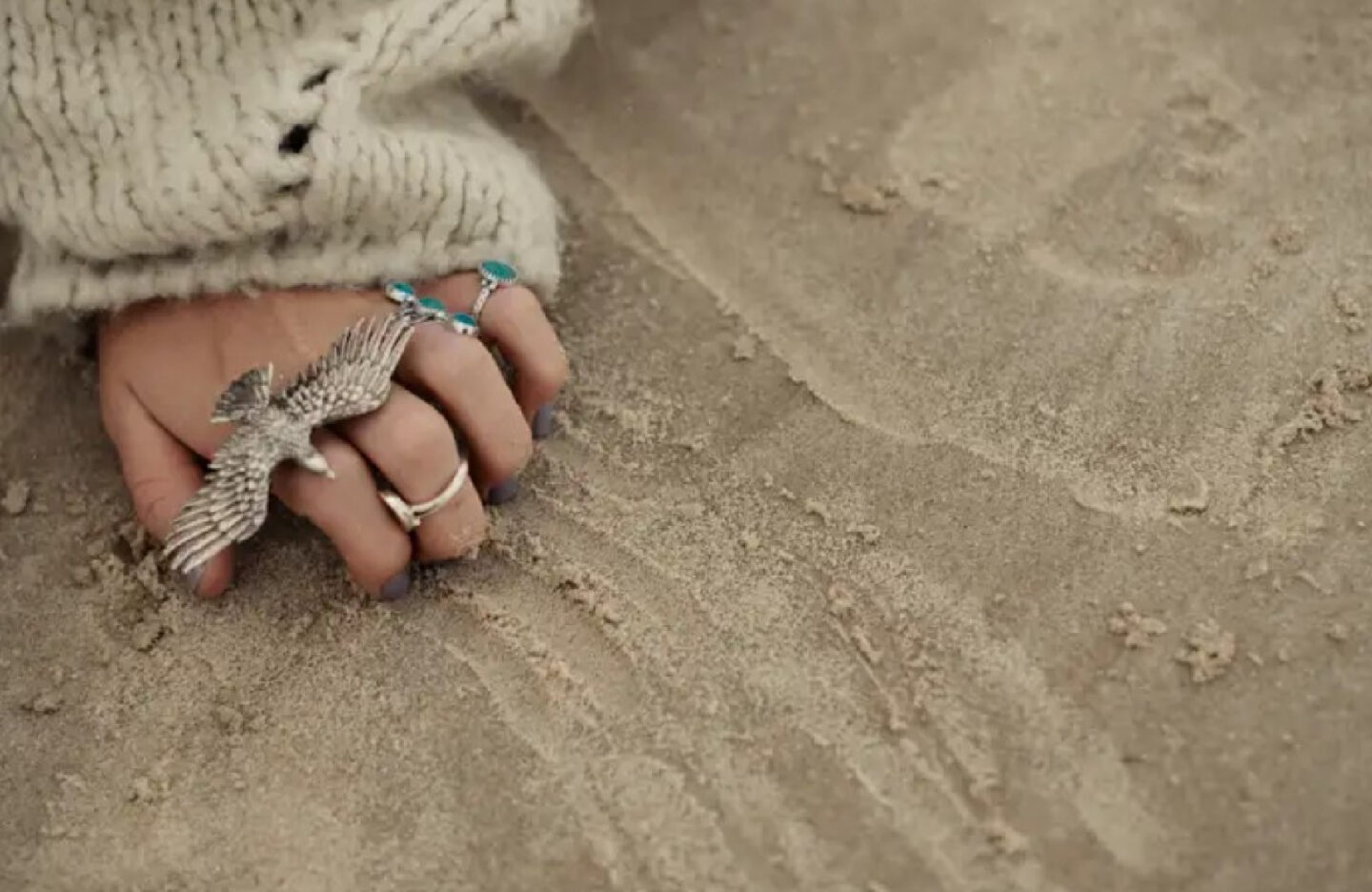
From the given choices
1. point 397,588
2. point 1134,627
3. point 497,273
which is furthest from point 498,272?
point 1134,627

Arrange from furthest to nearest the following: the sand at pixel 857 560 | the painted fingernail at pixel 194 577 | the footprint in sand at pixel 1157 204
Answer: the footprint in sand at pixel 1157 204, the painted fingernail at pixel 194 577, the sand at pixel 857 560

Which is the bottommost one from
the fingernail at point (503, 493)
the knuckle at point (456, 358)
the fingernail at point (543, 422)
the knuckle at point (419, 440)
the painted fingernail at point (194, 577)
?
the painted fingernail at point (194, 577)

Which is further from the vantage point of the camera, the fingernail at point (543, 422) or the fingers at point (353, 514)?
the fingernail at point (543, 422)

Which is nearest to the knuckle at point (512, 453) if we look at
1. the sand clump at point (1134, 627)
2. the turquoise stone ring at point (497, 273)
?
the turquoise stone ring at point (497, 273)

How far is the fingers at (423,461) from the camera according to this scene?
2.94ft

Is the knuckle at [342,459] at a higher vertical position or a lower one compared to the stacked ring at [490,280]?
lower

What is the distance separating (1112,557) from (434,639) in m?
0.40

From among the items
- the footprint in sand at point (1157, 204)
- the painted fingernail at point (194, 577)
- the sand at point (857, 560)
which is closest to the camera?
the sand at point (857, 560)

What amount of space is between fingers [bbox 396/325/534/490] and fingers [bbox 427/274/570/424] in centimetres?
3

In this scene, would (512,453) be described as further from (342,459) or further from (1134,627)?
(1134,627)

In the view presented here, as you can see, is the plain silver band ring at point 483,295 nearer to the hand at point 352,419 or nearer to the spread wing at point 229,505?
the hand at point 352,419

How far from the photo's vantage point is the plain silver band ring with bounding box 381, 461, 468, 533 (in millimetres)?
896

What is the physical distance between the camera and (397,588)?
2.99 ft

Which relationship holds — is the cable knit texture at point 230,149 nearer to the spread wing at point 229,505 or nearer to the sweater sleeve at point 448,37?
the sweater sleeve at point 448,37
